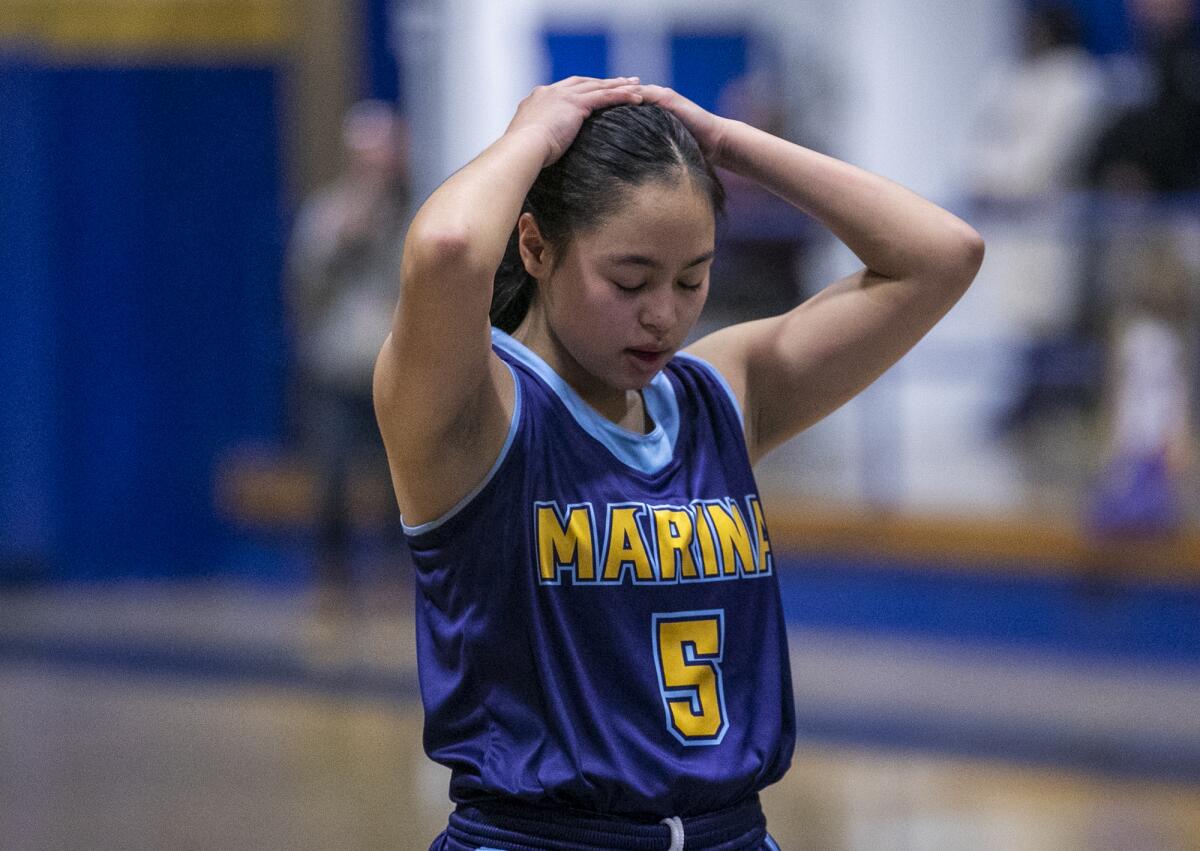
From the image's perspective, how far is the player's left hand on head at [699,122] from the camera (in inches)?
79.5

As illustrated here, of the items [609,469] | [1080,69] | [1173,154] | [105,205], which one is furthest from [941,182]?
[609,469]

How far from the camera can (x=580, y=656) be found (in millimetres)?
1891

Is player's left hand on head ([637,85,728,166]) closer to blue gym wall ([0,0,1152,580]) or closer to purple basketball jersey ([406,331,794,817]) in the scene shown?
purple basketball jersey ([406,331,794,817])

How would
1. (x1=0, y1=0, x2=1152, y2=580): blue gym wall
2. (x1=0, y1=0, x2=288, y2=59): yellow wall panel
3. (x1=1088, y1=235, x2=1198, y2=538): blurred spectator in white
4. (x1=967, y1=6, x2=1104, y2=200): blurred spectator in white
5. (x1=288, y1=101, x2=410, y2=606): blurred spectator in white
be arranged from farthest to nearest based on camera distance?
(x1=0, y1=0, x2=288, y2=59): yellow wall panel < (x1=0, y1=0, x2=1152, y2=580): blue gym wall < (x1=967, y1=6, x2=1104, y2=200): blurred spectator in white < (x1=288, y1=101, x2=410, y2=606): blurred spectator in white < (x1=1088, y1=235, x2=1198, y2=538): blurred spectator in white

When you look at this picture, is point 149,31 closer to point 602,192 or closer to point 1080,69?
point 1080,69

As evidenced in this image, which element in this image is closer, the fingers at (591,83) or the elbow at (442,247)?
the elbow at (442,247)

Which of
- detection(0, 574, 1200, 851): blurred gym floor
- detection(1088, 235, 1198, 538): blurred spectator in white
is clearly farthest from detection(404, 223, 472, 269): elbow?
detection(1088, 235, 1198, 538): blurred spectator in white

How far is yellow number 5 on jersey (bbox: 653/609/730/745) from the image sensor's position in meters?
1.90

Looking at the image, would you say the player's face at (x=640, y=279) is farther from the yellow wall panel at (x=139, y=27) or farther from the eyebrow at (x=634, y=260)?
the yellow wall panel at (x=139, y=27)

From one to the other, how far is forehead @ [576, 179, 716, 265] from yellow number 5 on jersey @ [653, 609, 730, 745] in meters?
0.37

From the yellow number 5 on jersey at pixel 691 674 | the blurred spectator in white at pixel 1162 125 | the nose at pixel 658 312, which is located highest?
the blurred spectator in white at pixel 1162 125

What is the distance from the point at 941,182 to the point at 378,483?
15.0ft

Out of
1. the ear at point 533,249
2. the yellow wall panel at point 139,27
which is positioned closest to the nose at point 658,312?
the ear at point 533,249

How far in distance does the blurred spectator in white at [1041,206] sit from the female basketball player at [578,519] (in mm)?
4517
